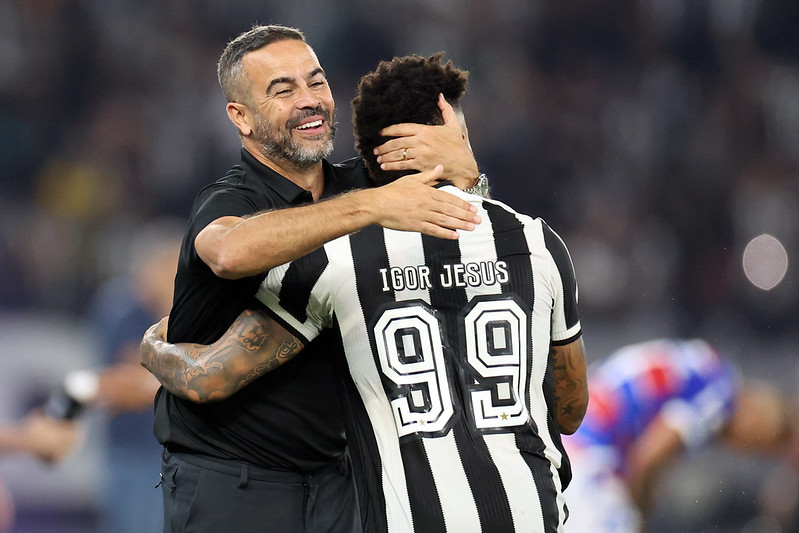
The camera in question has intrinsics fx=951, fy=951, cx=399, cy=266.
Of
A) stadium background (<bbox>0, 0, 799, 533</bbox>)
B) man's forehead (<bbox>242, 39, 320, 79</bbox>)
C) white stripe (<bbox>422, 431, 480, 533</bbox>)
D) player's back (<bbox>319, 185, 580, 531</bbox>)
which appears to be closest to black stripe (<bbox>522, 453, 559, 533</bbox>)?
player's back (<bbox>319, 185, 580, 531</bbox>)

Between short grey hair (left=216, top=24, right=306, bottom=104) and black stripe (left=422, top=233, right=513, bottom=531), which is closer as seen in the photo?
black stripe (left=422, top=233, right=513, bottom=531)

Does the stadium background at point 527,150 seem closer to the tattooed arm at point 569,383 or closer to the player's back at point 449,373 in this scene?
the tattooed arm at point 569,383

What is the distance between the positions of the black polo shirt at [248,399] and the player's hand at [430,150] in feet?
1.39

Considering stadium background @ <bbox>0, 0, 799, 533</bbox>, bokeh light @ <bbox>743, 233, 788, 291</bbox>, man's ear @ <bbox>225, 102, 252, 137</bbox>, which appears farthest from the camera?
bokeh light @ <bbox>743, 233, 788, 291</bbox>

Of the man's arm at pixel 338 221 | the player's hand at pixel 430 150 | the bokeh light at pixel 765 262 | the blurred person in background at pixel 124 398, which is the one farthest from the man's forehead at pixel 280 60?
the bokeh light at pixel 765 262

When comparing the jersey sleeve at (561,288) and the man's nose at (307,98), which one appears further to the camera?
the man's nose at (307,98)

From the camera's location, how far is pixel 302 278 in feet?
6.54

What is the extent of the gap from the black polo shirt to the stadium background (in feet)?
8.25

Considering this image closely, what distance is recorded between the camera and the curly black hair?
209 centimetres

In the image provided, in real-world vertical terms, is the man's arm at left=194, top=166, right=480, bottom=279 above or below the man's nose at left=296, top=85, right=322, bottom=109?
below

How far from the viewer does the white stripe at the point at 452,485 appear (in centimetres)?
186

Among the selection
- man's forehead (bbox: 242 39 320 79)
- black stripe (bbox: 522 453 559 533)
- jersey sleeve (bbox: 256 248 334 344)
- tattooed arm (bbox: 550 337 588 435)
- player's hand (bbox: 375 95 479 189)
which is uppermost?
man's forehead (bbox: 242 39 320 79)

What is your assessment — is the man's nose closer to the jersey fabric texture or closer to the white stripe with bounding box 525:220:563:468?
the white stripe with bounding box 525:220:563:468

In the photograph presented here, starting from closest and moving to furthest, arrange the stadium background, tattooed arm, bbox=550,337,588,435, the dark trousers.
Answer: tattooed arm, bbox=550,337,588,435, the dark trousers, the stadium background
